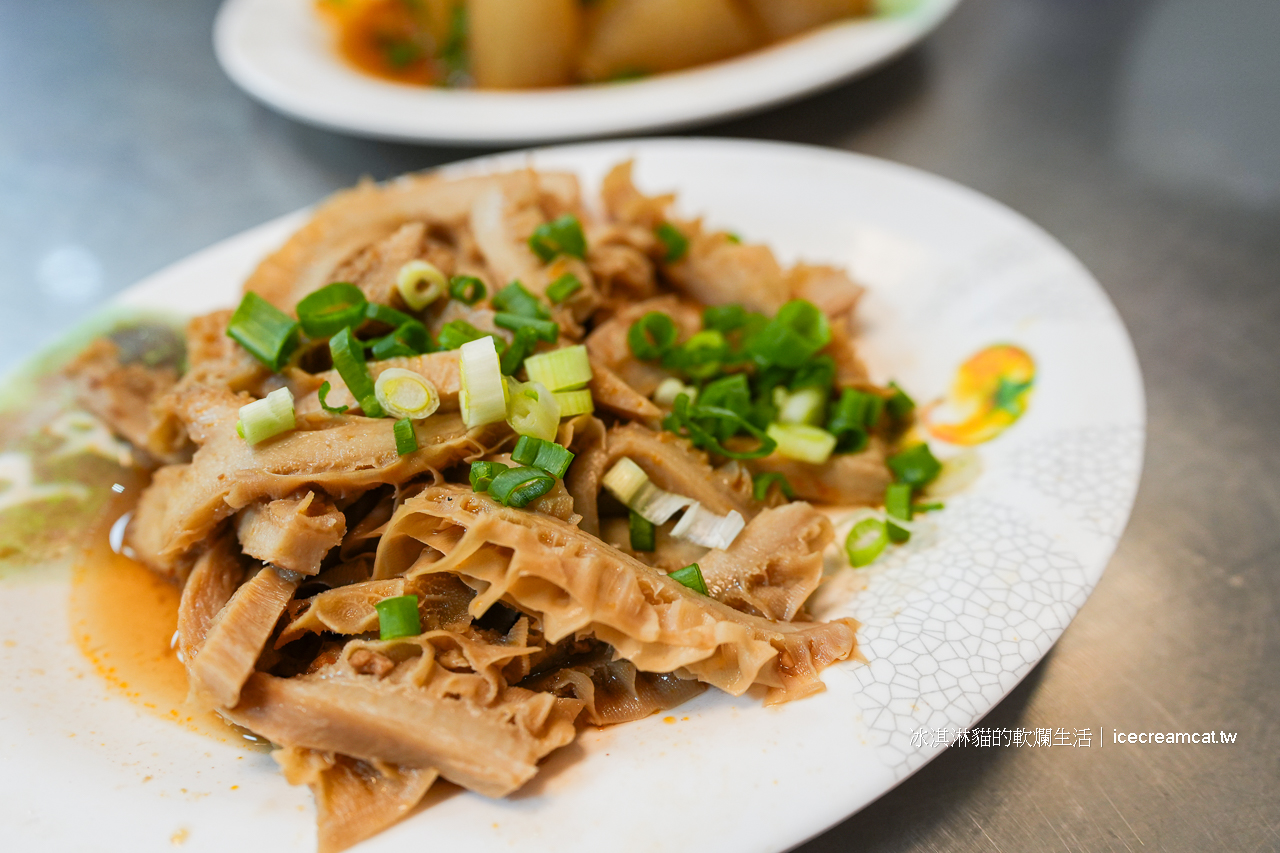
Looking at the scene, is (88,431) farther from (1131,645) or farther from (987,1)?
(987,1)

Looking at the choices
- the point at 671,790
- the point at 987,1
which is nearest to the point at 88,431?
the point at 671,790

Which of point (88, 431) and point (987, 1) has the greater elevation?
point (987, 1)

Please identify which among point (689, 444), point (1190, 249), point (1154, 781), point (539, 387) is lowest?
point (1154, 781)

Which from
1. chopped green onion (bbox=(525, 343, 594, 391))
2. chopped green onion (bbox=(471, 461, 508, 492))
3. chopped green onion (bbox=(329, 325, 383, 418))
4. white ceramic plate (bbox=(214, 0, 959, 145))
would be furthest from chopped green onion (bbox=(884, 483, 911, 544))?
white ceramic plate (bbox=(214, 0, 959, 145))

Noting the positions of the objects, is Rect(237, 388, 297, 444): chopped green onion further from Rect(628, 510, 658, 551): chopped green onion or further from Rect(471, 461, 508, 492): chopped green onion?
Rect(628, 510, 658, 551): chopped green onion

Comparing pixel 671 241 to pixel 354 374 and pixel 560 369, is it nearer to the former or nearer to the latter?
pixel 560 369

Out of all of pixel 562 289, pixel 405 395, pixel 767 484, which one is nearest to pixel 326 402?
pixel 405 395
